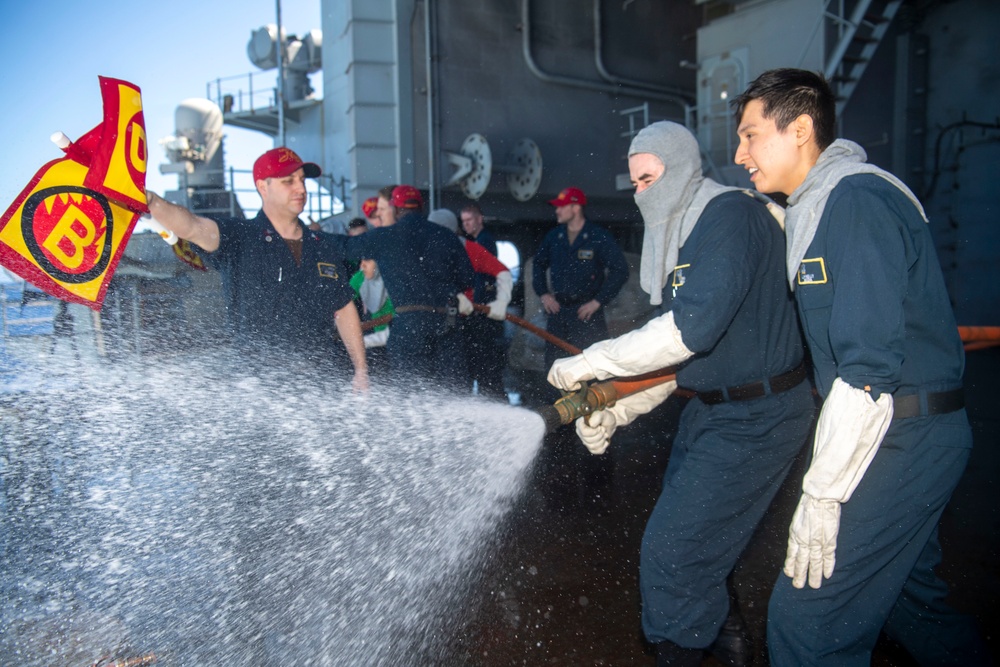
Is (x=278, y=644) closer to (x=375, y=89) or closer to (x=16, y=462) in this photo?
(x=16, y=462)

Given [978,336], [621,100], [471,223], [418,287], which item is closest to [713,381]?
[978,336]

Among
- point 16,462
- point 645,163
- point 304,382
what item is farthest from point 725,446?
point 16,462

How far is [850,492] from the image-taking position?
1723 millimetres

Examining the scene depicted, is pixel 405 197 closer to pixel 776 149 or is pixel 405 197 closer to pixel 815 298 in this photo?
pixel 776 149

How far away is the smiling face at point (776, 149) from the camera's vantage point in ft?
6.89

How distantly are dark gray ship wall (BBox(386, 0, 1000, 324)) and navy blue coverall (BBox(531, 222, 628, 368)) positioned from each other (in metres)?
4.49

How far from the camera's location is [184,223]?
301cm

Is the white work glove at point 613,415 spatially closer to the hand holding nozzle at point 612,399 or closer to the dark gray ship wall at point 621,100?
the hand holding nozzle at point 612,399

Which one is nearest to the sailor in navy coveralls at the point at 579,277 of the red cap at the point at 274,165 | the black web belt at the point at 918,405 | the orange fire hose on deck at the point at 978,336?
the orange fire hose on deck at the point at 978,336

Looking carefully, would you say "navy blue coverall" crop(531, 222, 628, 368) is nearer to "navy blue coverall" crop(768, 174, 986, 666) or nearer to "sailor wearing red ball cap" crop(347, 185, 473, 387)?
"sailor wearing red ball cap" crop(347, 185, 473, 387)

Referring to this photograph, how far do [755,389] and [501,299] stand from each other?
120 inches

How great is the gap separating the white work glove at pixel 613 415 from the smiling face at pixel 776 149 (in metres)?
0.92

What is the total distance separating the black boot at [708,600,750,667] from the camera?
248cm

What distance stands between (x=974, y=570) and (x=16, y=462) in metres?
4.84
